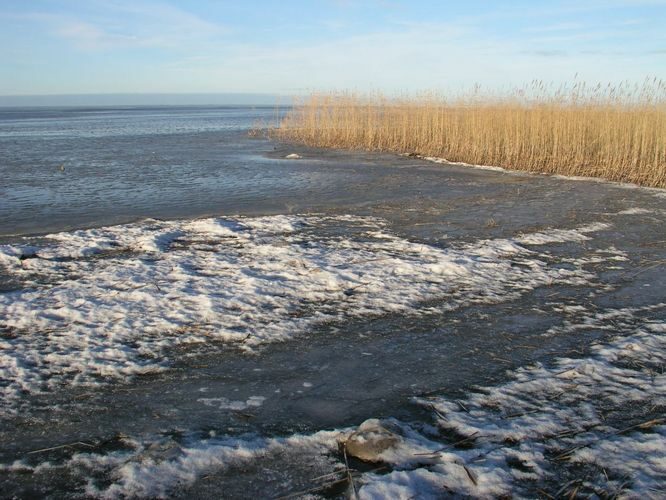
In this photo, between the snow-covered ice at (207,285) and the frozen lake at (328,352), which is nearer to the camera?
the frozen lake at (328,352)

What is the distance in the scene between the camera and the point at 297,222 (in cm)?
709

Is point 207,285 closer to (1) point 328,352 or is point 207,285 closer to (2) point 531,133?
(1) point 328,352

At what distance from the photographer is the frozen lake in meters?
2.25

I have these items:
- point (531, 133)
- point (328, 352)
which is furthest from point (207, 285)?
point (531, 133)

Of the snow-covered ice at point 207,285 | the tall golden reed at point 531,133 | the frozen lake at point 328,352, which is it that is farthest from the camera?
the tall golden reed at point 531,133

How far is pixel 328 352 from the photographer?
339 centimetres

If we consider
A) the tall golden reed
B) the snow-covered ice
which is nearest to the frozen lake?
the snow-covered ice

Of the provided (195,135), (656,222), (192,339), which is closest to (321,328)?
(192,339)

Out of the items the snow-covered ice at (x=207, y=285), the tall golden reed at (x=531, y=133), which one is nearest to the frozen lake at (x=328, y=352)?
the snow-covered ice at (x=207, y=285)

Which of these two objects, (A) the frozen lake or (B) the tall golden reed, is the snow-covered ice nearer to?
(A) the frozen lake

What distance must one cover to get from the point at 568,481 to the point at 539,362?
116 cm

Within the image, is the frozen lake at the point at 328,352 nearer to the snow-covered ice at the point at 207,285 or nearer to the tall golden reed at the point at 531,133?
the snow-covered ice at the point at 207,285

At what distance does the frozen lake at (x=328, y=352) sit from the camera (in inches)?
88.7

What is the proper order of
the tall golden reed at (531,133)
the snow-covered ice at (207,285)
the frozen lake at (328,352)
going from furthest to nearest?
the tall golden reed at (531,133) → the snow-covered ice at (207,285) → the frozen lake at (328,352)
